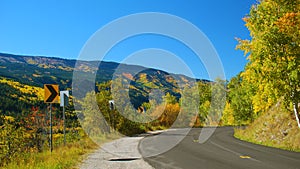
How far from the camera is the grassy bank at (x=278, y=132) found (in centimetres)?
1720

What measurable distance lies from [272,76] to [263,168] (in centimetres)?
773

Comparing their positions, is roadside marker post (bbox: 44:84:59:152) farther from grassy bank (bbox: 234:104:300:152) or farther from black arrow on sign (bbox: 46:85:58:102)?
grassy bank (bbox: 234:104:300:152)

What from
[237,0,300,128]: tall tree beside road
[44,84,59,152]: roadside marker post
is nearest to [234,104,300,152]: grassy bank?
[237,0,300,128]: tall tree beside road

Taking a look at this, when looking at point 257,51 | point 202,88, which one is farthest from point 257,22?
point 202,88

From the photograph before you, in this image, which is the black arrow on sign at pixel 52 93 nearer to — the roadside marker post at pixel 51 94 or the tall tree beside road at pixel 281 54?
the roadside marker post at pixel 51 94

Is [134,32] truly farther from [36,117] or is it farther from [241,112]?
[241,112]

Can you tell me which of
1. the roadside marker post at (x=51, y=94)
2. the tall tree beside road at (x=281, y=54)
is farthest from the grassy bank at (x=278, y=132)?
the roadside marker post at (x=51, y=94)

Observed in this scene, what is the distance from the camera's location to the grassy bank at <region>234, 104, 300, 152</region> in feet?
56.4

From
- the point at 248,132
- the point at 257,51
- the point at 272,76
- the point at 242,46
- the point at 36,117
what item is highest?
the point at 242,46

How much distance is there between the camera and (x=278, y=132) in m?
20.0

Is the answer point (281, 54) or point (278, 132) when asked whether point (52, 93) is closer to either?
point (281, 54)

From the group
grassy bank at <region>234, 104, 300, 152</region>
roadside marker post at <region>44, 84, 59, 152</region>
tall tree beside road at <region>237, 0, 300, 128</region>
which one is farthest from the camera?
grassy bank at <region>234, 104, 300, 152</region>

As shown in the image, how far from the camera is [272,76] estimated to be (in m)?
15.7

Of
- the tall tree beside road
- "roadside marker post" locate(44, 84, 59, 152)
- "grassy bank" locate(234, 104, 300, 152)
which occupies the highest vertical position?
the tall tree beside road
